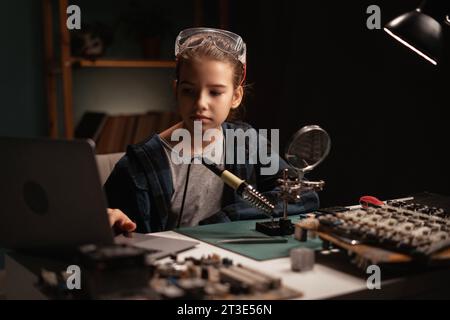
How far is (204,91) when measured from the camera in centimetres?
154

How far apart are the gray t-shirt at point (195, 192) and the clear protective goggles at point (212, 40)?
30cm

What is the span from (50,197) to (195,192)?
73 centimetres

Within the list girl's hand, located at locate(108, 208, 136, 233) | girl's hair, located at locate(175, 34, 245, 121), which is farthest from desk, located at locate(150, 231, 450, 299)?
girl's hair, located at locate(175, 34, 245, 121)

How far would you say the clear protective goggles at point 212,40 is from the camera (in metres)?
1.63

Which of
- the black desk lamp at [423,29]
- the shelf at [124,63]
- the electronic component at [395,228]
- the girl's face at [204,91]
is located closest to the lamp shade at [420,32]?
the black desk lamp at [423,29]

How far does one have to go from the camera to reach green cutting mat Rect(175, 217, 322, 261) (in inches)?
47.6

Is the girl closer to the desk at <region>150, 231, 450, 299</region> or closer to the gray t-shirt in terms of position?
the gray t-shirt

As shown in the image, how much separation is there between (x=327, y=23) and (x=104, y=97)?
126 cm

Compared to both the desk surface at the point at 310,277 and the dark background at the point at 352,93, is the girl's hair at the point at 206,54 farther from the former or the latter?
the dark background at the point at 352,93

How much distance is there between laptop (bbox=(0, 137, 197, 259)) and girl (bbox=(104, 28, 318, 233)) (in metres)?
0.43

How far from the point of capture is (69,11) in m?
2.76

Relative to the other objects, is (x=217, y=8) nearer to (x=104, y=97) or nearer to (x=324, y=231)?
(x=104, y=97)

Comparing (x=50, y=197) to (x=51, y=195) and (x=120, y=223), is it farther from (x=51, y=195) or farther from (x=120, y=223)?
(x=120, y=223)
